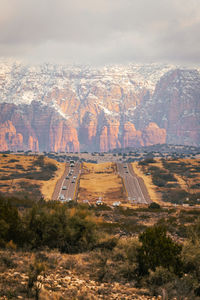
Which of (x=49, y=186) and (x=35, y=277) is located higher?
(x=35, y=277)

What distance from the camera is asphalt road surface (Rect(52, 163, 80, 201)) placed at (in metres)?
104

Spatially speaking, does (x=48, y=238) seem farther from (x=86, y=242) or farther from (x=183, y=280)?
(x=183, y=280)

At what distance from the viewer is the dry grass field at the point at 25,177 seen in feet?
352

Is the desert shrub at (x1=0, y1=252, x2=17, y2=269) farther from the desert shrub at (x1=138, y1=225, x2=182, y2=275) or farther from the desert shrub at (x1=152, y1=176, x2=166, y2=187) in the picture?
the desert shrub at (x1=152, y1=176, x2=166, y2=187)

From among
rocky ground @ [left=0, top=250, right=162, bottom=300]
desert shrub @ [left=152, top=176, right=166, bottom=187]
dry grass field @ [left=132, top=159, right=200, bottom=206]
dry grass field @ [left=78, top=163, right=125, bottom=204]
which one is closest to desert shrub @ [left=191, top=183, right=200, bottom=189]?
dry grass field @ [left=132, top=159, right=200, bottom=206]

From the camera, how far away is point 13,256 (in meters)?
17.9

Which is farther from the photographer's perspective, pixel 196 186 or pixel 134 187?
pixel 196 186

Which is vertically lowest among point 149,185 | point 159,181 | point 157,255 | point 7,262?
point 149,185

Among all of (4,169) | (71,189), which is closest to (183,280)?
(71,189)

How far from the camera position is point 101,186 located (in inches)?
4734

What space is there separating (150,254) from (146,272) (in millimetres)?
847

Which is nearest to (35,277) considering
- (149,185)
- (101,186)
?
(101,186)

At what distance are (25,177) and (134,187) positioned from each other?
40.2m

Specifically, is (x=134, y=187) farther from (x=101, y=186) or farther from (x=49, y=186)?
(x=49, y=186)
